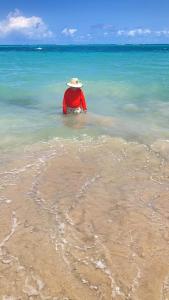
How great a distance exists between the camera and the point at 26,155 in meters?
7.67

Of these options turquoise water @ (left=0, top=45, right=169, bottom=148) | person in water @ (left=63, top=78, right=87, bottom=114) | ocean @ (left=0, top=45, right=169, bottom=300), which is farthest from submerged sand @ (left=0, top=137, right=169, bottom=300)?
person in water @ (left=63, top=78, right=87, bottom=114)

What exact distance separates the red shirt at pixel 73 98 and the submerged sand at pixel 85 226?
3513 mm

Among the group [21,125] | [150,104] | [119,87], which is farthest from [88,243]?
[119,87]

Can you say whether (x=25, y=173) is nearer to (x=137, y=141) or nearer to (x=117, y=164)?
(x=117, y=164)

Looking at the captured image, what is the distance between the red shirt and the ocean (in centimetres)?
36

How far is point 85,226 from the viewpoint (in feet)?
16.3

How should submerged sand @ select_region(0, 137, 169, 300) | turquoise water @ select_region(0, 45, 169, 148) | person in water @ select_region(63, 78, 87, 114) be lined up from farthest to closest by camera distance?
person in water @ select_region(63, 78, 87, 114) < turquoise water @ select_region(0, 45, 169, 148) < submerged sand @ select_region(0, 137, 169, 300)

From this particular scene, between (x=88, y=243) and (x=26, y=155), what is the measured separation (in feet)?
11.5

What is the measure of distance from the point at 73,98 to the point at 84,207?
6000mm

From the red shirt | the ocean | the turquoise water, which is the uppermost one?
the red shirt

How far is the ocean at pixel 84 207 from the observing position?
3.95 m

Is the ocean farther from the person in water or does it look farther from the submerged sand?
the person in water

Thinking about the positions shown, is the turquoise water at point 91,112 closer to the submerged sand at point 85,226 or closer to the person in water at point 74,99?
the person in water at point 74,99

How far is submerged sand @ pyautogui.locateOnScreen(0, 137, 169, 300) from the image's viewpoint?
390 centimetres
